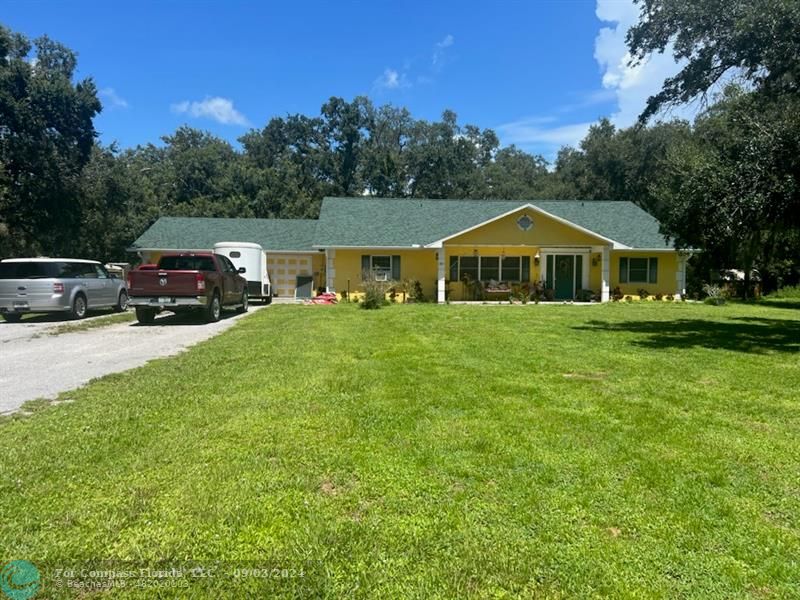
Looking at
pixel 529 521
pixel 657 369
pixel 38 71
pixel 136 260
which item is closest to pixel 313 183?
pixel 136 260

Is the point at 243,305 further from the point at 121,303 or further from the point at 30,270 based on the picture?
the point at 30,270

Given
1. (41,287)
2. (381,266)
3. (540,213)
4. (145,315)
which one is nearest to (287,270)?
(381,266)

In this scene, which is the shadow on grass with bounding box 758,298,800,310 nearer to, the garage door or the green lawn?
the green lawn

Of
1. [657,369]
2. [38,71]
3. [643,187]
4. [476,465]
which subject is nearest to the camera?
[476,465]

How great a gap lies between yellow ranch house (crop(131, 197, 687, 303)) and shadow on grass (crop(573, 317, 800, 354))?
8262 millimetres

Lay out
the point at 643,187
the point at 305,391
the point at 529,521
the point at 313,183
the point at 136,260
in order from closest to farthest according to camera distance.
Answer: the point at 529,521 < the point at 305,391 < the point at 136,260 < the point at 643,187 < the point at 313,183

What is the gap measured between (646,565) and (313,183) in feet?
169

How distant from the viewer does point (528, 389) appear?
6.49 m

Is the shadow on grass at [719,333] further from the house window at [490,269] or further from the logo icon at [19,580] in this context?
the logo icon at [19,580]

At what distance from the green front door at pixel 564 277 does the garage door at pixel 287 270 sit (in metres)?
11.5

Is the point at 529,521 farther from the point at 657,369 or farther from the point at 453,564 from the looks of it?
the point at 657,369

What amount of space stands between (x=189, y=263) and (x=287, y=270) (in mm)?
11065

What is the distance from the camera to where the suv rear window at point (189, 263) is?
15234mm

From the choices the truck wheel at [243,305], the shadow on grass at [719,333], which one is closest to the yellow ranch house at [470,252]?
the truck wheel at [243,305]
